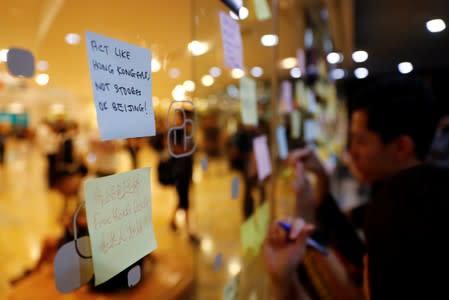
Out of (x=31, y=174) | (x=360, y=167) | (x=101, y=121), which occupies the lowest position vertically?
(x=31, y=174)

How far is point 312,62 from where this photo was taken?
2469 millimetres

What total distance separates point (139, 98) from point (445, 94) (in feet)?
4.55

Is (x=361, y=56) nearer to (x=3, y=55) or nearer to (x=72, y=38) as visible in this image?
(x=72, y=38)

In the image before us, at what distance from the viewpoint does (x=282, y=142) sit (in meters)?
1.53

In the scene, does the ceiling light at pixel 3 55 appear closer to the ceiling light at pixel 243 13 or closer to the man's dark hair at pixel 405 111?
the ceiling light at pixel 243 13

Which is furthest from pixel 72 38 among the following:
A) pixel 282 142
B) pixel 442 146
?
pixel 442 146

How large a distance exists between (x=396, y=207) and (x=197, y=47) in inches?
24.6

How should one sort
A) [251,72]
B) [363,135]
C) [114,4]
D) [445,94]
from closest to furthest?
[114,4], [363,135], [251,72], [445,94]

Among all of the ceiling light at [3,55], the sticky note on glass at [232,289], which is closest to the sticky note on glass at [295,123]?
the sticky note on glass at [232,289]

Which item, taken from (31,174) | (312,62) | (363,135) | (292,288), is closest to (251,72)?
(363,135)

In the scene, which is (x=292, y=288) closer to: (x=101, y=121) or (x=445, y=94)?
(x=101, y=121)

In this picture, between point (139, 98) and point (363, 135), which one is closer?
point (139, 98)

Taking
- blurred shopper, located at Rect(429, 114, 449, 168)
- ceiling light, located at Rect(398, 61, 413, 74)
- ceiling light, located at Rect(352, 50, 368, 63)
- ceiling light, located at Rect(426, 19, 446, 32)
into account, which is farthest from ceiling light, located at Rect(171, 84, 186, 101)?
blurred shopper, located at Rect(429, 114, 449, 168)

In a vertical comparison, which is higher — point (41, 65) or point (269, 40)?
point (269, 40)
